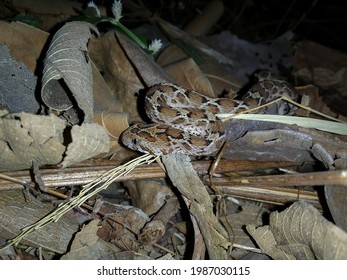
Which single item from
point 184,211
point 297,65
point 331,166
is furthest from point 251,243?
point 297,65

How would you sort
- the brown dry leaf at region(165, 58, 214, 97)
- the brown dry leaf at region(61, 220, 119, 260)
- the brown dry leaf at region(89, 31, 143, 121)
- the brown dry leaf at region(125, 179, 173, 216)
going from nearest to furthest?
the brown dry leaf at region(61, 220, 119, 260) → the brown dry leaf at region(125, 179, 173, 216) → the brown dry leaf at region(89, 31, 143, 121) → the brown dry leaf at region(165, 58, 214, 97)

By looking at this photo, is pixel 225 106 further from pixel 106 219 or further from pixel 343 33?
pixel 343 33

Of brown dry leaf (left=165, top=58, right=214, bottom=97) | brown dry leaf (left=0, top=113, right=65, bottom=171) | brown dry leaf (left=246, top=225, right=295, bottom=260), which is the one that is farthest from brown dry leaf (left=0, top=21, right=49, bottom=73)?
brown dry leaf (left=246, top=225, right=295, bottom=260)

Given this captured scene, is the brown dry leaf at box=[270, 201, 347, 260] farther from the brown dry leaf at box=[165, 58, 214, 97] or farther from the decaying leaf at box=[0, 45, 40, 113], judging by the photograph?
the decaying leaf at box=[0, 45, 40, 113]

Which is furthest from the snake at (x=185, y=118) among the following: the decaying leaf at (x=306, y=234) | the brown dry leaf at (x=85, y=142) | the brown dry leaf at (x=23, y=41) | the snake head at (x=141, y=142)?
the brown dry leaf at (x=23, y=41)

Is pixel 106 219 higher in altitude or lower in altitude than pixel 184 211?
lower

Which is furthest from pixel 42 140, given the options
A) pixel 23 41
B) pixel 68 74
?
pixel 23 41
